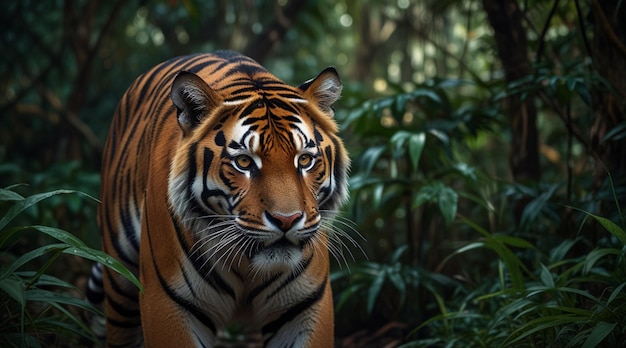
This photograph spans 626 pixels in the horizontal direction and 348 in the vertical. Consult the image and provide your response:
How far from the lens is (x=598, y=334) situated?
8.33ft

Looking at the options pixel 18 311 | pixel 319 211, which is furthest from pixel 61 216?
pixel 319 211

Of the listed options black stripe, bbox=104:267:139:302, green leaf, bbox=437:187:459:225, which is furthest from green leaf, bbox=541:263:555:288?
black stripe, bbox=104:267:139:302

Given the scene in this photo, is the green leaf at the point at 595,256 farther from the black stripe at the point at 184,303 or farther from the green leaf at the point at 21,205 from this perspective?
the green leaf at the point at 21,205

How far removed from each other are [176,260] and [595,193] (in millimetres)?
2245

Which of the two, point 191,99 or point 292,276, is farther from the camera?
point 292,276

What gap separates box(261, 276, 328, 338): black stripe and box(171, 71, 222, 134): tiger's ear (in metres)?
0.76

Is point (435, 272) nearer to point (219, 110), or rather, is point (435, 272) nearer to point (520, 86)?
point (520, 86)

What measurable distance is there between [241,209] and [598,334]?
1.31 metres

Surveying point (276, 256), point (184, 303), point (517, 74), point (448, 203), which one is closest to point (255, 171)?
point (276, 256)

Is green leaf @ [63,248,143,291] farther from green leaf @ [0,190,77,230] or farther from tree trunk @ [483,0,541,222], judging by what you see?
tree trunk @ [483,0,541,222]

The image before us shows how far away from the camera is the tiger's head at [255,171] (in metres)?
2.43

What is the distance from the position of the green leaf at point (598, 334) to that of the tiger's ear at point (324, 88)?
127cm

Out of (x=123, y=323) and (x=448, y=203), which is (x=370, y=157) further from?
(x=123, y=323)

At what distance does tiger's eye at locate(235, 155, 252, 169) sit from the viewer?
251 cm
